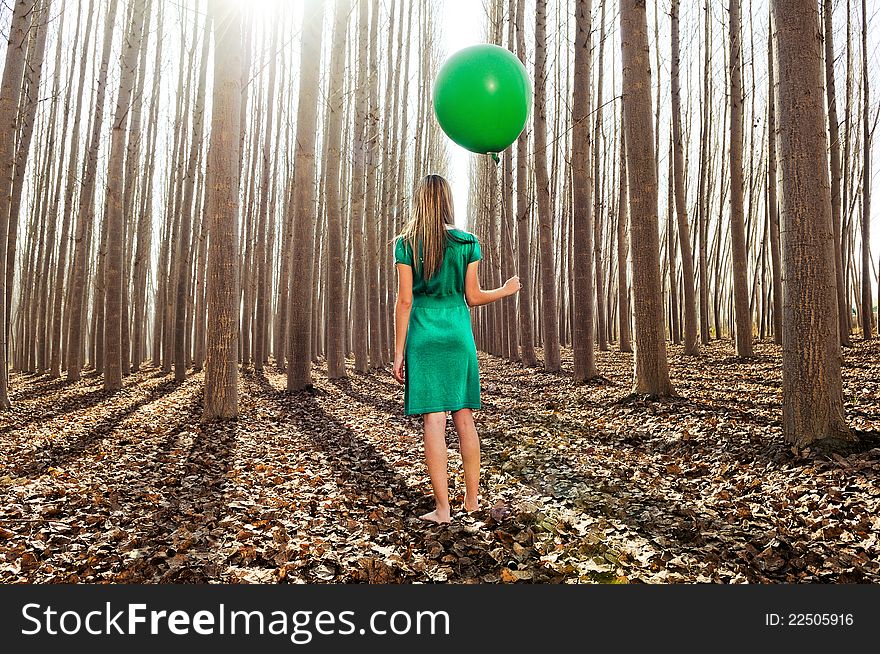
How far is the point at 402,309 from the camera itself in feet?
9.66

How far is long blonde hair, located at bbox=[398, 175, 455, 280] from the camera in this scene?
2891 millimetres

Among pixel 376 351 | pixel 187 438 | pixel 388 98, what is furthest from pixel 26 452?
pixel 388 98

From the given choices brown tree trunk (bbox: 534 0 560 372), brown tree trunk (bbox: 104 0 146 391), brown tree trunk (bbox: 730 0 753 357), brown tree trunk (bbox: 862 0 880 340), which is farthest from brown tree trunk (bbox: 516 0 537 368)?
brown tree trunk (bbox: 104 0 146 391)

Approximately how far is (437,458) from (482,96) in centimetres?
198

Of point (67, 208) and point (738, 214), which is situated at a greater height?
point (67, 208)

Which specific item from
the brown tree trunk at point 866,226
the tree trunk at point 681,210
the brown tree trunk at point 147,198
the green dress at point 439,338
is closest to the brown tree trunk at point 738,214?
the tree trunk at point 681,210

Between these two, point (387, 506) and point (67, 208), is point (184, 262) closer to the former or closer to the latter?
point (67, 208)

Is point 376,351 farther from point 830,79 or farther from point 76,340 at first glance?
point 830,79

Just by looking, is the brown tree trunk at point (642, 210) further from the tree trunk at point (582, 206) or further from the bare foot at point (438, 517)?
the bare foot at point (438, 517)

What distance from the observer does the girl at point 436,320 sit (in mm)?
2902

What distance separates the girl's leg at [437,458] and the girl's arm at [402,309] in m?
0.26

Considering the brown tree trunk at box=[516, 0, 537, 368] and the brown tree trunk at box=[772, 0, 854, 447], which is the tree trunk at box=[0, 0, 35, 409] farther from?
the brown tree trunk at box=[772, 0, 854, 447]

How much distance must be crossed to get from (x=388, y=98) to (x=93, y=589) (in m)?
15.0

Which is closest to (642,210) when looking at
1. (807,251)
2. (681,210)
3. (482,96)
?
(807,251)
